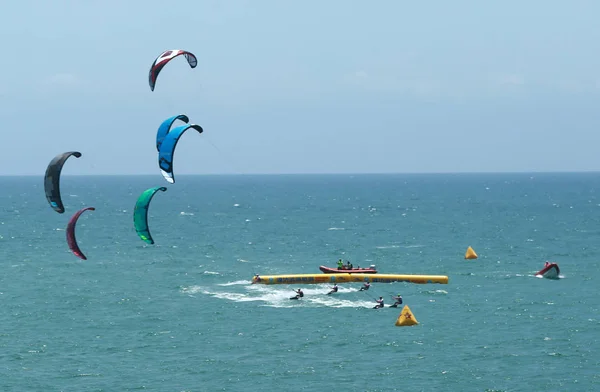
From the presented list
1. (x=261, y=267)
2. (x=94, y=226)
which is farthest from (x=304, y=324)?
(x=94, y=226)

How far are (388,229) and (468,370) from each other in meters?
92.1

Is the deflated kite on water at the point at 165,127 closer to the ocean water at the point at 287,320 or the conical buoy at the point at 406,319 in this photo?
the ocean water at the point at 287,320

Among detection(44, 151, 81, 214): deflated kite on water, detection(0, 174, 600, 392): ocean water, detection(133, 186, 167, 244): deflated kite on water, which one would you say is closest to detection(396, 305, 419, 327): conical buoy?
detection(0, 174, 600, 392): ocean water

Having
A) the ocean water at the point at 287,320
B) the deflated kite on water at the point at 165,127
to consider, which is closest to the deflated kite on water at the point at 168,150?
the deflated kite on water at the point at 165,127

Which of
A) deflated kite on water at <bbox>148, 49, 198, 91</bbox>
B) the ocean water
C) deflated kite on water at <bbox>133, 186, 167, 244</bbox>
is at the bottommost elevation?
the ocean water

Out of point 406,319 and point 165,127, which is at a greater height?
point 165,127

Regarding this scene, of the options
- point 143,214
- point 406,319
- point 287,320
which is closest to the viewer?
point 143,214

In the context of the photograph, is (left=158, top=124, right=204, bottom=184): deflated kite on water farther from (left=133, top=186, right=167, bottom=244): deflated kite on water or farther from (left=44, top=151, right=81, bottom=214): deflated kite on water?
(left=44, top=151, right=81, bottom=214): deflated kite on water

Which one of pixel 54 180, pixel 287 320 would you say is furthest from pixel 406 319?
pixel 54 180

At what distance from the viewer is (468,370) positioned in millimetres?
48312

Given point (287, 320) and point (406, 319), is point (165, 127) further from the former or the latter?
point (406, 319)

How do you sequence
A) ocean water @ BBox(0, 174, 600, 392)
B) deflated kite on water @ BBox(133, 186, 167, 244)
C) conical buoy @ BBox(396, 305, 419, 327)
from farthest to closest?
conical buoy @ BBox(396, 305, 419, 327) < deflated kite on water @ BBox(133, 186, 167, 244) < ocean water @ BBox(0, 174, 600, 392)

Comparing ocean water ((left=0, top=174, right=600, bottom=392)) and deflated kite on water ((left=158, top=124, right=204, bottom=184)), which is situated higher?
deflated kite on water ((left=158, top=124, right=204, bottom=184))

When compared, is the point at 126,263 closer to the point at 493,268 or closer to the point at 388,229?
the point at 493,268
